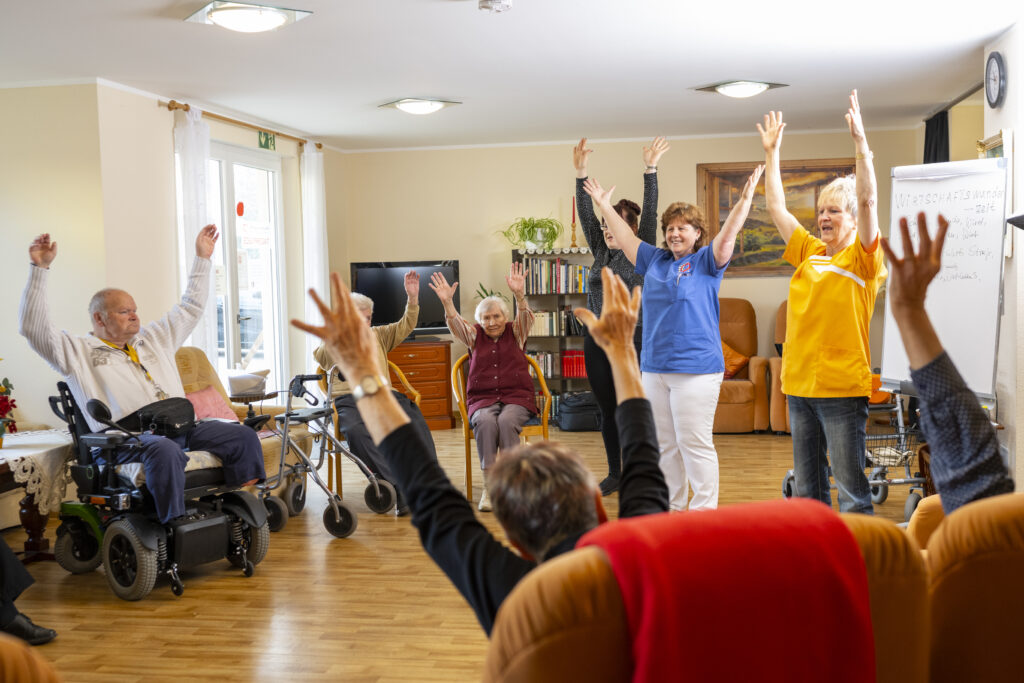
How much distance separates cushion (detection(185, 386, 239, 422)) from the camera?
4.81m

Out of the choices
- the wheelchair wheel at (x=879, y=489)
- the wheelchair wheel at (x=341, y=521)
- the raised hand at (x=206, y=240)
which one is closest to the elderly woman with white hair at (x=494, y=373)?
the wheelchair wheel at (x=341, y=521)

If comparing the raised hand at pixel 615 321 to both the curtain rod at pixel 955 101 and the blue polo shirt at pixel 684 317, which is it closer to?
the blue polo shirt at pixel 684 317

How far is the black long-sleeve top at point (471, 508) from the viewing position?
1.33 metres

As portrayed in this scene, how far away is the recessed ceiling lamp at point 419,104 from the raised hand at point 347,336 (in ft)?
16.4

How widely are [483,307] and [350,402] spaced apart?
987 mm

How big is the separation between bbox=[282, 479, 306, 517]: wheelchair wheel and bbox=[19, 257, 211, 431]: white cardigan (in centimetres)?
97

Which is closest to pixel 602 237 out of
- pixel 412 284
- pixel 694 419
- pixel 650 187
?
pixel 650 187

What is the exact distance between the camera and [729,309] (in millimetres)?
7852

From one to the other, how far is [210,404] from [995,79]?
15.2 feet

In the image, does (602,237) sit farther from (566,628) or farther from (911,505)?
(566,628)

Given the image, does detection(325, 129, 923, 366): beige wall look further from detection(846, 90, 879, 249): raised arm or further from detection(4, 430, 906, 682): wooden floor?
detection(846, 90, 879, 249): raised arm

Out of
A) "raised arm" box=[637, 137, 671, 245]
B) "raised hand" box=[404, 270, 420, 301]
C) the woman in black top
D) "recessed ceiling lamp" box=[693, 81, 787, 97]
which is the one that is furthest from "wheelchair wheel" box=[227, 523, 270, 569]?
"recessed ceiling lamp" box=[693, 81, 787, 97]

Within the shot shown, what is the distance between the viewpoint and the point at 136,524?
3.58 metres

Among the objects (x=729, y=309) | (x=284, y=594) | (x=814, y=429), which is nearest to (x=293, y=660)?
(x=284, y=594)
